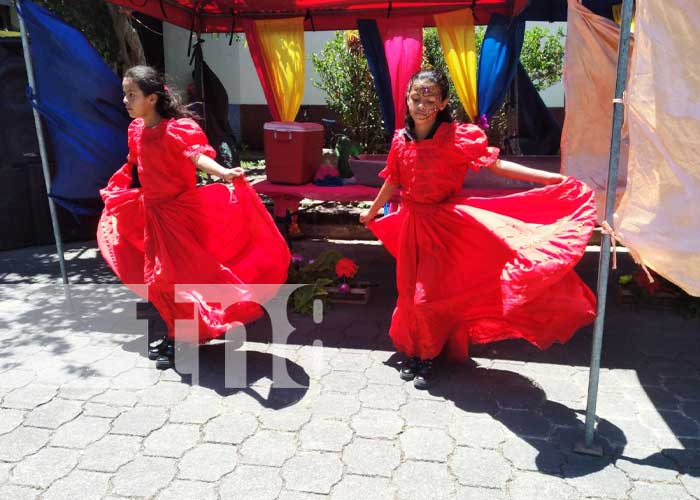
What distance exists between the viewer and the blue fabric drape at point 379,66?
17.2 ft

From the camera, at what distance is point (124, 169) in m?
3.85

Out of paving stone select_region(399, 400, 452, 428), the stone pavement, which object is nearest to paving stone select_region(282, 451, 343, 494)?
the stone pavement

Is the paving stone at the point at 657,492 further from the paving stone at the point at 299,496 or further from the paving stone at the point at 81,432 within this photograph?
the paving stone at the point at 81,432

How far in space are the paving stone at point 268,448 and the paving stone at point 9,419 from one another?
3.60ft

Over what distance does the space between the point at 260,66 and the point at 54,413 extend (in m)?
3.58

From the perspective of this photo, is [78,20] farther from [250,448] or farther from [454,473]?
[454,473]

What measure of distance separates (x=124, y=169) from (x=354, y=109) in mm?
5410

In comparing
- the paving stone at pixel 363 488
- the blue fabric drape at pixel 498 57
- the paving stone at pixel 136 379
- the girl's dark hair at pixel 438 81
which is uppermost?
the blue fabric drape at pixel 498 57

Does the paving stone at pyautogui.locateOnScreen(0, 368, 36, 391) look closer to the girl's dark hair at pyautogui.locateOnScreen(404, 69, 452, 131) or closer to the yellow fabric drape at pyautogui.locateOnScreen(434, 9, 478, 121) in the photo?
the girl's dark hair at pyautogui.locateOnScreen(404, 69, 452, 131)

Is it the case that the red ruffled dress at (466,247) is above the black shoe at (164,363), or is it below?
above

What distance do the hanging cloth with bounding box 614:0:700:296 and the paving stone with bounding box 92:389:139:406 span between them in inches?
95.1

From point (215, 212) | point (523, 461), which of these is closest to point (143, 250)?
point (215, 212)

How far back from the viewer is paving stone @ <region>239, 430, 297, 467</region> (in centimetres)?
260

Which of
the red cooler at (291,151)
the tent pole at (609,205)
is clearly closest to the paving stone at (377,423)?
the tent pole at (609,205)
